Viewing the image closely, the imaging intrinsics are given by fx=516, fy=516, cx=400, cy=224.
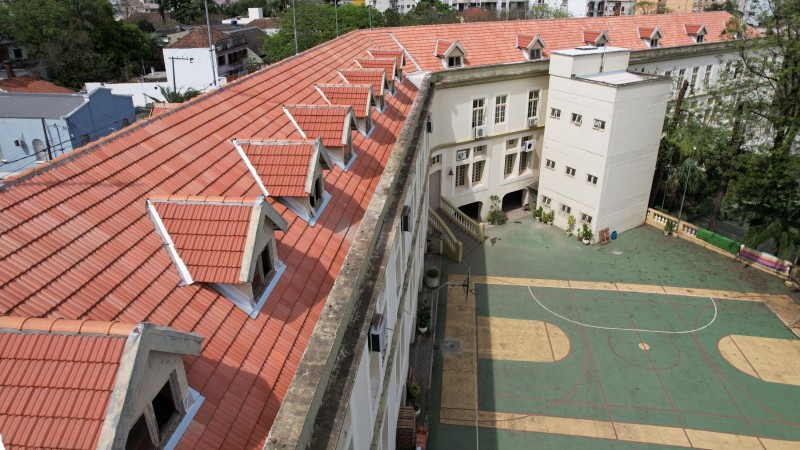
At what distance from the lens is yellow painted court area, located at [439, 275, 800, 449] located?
20312mm

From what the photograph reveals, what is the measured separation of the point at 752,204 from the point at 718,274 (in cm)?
575

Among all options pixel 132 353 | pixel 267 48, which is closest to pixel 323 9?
pixel 267 48

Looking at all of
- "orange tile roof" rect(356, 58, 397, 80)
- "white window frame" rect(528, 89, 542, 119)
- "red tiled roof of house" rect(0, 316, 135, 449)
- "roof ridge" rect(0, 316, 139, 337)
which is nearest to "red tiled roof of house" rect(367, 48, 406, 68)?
"orange tile roof" rect(356, 58, 397, 80)

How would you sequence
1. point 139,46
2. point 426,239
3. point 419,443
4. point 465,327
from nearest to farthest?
1. point 419,443
2. point 465,327
3. point 426,239
4. point 139,46

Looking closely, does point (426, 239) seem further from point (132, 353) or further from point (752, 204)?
point (132, 353)

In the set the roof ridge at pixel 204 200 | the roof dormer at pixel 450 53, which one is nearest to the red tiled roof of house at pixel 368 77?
the roof dormer at pixel 450 53

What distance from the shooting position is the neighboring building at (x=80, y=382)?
4816mm

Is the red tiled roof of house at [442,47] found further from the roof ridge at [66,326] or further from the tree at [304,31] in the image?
the roof ridge at [66,326]

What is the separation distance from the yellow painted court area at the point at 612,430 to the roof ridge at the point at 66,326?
17.8 m

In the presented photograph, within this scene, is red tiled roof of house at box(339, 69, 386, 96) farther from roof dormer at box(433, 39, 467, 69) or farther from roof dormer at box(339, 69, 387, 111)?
roof dormer at box(433, 39, 467, 69)

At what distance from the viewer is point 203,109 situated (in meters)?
13.3

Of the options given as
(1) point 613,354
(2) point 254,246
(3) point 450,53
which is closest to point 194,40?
(3) point 450,53

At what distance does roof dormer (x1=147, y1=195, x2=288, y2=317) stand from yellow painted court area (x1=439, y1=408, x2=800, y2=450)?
48.8 feet

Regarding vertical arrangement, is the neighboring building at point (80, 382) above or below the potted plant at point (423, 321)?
above
